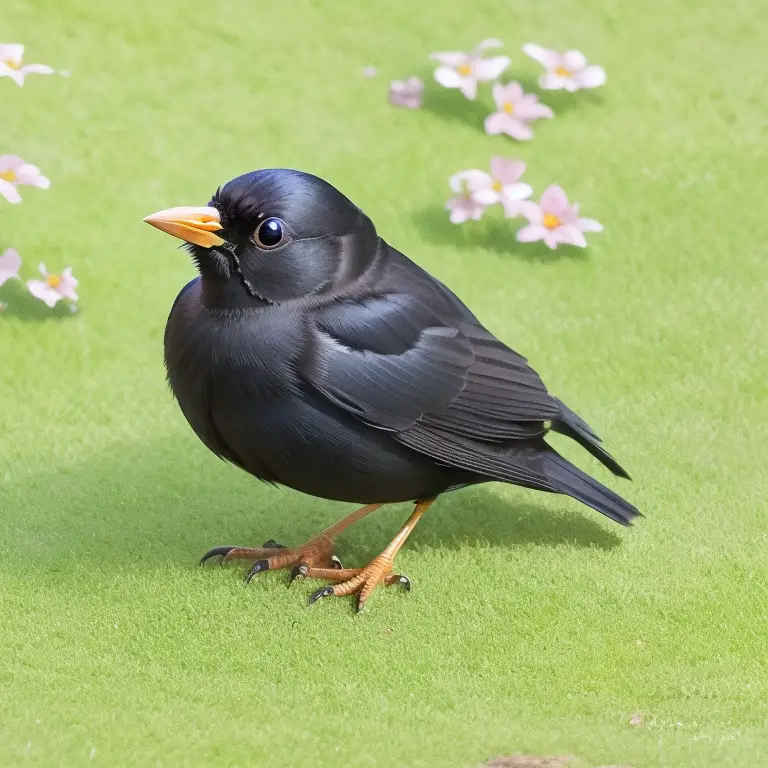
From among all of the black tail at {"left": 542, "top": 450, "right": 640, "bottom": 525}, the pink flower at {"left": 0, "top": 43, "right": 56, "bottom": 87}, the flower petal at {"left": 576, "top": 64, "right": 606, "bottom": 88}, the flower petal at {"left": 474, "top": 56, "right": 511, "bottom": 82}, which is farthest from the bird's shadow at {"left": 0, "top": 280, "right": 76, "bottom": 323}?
the flower petal at {"left": 576, "top": 64, "right": 606, "bottom": 88}

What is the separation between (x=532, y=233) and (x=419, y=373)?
6.61 feet

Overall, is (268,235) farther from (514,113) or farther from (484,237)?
(514,113)

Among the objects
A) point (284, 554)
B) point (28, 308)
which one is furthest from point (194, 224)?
point (28, 308)

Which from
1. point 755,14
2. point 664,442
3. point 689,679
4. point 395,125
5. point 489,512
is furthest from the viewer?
point 755,14

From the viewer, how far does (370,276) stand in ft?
11.1

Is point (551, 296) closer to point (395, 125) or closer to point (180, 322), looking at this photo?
point (395, 125)

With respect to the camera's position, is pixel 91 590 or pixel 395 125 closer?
pixel 91 590

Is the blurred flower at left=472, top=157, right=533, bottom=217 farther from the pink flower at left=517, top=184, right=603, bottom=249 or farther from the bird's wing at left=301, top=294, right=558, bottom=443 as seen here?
the bird's wing at left=301, top=294, right=558, bottom=443

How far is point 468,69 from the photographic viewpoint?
5938mm

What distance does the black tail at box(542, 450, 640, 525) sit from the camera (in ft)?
12.2

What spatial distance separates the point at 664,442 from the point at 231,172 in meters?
2.34

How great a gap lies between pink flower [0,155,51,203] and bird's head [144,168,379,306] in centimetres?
181

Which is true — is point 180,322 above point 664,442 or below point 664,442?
above

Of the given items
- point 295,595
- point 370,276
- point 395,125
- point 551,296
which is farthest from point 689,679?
point 395,125
